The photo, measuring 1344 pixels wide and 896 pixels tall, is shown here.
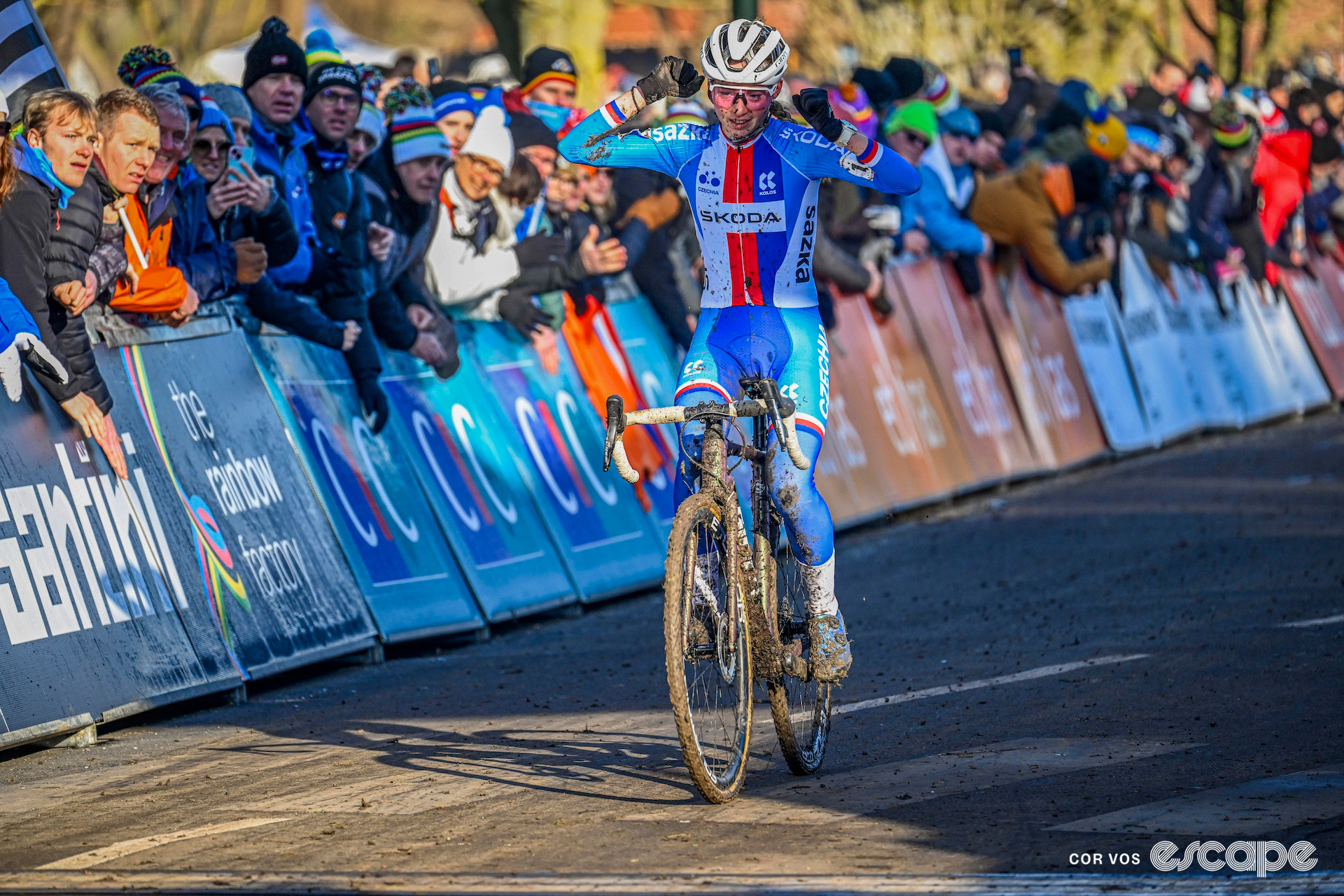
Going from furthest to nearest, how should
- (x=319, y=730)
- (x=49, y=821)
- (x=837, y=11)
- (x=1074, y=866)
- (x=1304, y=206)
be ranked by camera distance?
1. (x=837, y=11)
2. (x=1304, y=206)
3. (x=319, y=730)
4. (x=49, y=821)
5. (x=1074, y=866)

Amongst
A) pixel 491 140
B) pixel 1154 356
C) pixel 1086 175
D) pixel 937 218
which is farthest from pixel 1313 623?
pixel 1154 356

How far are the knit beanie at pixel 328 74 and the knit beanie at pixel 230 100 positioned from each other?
0.61m

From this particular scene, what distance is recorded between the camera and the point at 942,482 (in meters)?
16.6

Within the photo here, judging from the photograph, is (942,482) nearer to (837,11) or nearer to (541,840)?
(541,840)

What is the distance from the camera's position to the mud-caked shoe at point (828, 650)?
282 inches

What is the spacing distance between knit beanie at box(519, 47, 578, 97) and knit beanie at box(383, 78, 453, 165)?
2059 millimetres

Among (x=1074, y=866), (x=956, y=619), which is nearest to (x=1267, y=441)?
(x=956, y=619)

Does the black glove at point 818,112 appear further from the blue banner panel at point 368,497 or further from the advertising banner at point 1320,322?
the advertising banner at point 1320,322

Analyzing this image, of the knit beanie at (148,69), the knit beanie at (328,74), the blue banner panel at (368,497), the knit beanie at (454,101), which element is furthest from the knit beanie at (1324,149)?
the knit beanie at (148,69)

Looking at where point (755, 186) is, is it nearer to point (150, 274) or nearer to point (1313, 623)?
point (150, 274)

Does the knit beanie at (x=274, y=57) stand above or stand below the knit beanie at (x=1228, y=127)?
above

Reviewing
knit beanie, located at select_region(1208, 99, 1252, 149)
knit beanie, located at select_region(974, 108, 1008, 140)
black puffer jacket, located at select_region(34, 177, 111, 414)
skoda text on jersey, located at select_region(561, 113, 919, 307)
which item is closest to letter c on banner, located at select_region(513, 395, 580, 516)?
black puffer jacket, located at select_region(34, 177, 111, 414)

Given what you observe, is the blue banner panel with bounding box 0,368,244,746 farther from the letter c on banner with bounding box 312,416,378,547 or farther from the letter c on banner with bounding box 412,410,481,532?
the letter c on banner with bounding box 412,410,481,532

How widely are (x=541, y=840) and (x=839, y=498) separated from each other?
30.3ft
